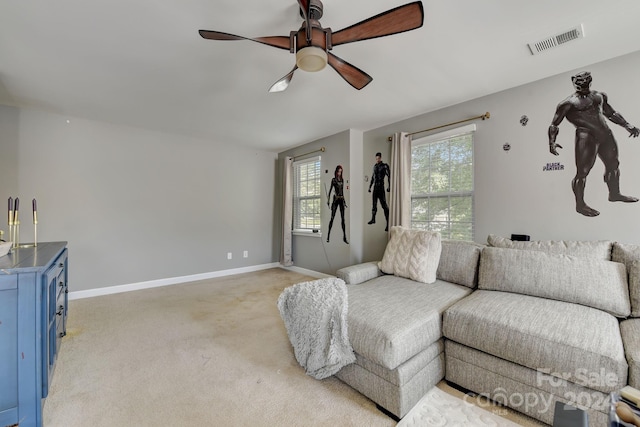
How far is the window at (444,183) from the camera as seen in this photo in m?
3.00

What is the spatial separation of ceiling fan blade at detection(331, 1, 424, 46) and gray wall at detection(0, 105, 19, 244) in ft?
13.1

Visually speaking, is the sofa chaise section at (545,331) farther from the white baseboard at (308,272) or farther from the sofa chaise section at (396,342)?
the white baseboard at (308,272)

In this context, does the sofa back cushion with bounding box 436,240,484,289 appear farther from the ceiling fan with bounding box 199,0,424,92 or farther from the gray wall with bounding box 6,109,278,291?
the gray wall with bounding box 6,109,278,291

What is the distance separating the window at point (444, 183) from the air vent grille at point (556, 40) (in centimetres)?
91

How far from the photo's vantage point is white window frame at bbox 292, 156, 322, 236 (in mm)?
4668

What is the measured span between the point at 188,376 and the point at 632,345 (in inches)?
101

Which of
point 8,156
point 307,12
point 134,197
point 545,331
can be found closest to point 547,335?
point 545,331

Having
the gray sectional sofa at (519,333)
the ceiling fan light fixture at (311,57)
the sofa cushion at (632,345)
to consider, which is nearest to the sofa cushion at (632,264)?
the gray sectional sofa at (519,333)

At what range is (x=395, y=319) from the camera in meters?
1.63

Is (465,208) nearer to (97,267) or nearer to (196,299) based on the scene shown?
(196,299)

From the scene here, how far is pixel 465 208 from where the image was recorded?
3016 millimetres

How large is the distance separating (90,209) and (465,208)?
4760mm

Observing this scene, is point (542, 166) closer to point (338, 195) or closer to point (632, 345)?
point (632, 345)

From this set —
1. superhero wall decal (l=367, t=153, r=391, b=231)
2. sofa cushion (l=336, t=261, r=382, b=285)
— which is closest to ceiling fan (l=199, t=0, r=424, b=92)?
sofa cushion (l=336, t=261, r=382, b=285)
